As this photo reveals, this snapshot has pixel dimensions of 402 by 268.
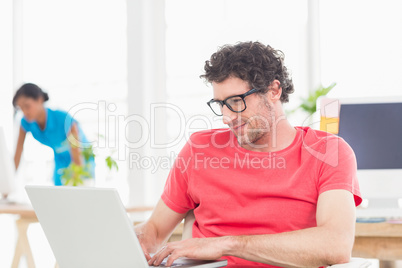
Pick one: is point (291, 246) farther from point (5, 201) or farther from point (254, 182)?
point (5, 201)

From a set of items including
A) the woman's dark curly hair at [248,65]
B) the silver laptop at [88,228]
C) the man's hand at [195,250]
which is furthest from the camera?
the woman's dark curly hair at [248,65]

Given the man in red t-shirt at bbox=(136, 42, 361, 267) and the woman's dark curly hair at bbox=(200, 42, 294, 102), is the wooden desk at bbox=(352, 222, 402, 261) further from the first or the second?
the woman's dark curly hair at bbox=(200, 42, 294, 102)

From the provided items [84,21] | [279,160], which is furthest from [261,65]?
[84,21]

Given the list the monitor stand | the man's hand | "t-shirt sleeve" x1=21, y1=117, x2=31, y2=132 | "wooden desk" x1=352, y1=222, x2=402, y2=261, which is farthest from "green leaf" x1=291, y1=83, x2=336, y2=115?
the man's hand

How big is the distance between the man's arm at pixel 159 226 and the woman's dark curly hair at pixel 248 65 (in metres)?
0.46

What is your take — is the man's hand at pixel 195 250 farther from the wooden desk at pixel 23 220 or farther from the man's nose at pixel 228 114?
the wooden desk at pixel 23 220

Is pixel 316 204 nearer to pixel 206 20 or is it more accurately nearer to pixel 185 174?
pixel 185 174

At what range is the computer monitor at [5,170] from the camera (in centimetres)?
254

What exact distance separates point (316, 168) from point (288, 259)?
0.31m

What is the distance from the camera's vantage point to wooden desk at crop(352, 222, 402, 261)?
70.5 inches

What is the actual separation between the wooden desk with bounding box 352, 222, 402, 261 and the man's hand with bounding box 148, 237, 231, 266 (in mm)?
773

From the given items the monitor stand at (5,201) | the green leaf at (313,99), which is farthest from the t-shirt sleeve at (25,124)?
the green leaf at (313,99)

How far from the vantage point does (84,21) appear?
183 inches
